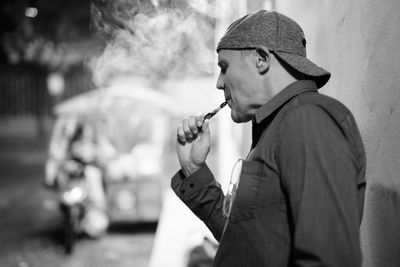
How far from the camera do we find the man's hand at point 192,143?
2100mm

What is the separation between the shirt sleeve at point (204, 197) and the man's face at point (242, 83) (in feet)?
1.21

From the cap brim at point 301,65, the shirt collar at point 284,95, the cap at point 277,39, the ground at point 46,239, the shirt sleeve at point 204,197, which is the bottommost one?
the ground at point 46,239

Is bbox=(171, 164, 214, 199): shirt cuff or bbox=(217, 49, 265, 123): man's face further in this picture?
bbox=(171, 164, 214, 199): shirt cuff

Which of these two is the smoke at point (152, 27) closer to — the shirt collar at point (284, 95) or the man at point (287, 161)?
the man at point (287, 161)

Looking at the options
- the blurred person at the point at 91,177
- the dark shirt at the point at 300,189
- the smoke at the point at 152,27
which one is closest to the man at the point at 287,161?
the dark shirt at the point at 300,189

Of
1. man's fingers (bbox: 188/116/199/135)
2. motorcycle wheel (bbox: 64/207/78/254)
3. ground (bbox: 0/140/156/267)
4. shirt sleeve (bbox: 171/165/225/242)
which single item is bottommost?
ground (bbox: 0/140/156/267)

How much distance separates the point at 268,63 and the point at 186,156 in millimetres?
651

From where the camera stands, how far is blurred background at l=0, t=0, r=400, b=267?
1.92m

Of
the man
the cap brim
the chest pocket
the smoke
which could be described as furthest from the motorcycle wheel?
the cap brim

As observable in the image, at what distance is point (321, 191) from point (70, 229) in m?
8.17

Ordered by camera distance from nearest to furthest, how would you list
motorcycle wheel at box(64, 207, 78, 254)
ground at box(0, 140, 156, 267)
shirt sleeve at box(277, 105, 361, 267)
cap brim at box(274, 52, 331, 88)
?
shirt sleeve at box(277, 105, 361, 267)
cap brim at box(274, 52, 331, 88)
ground at box(0, 140, 156, 267)
motorcycle wheel at box(64, 207, 78, 254)

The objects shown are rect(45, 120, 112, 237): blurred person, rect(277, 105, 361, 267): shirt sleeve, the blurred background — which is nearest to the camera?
rect(277, 105, 361, 267): shirt sleeve

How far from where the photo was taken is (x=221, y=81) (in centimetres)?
188

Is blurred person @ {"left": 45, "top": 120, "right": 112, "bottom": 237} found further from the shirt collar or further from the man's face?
the shirt collar
